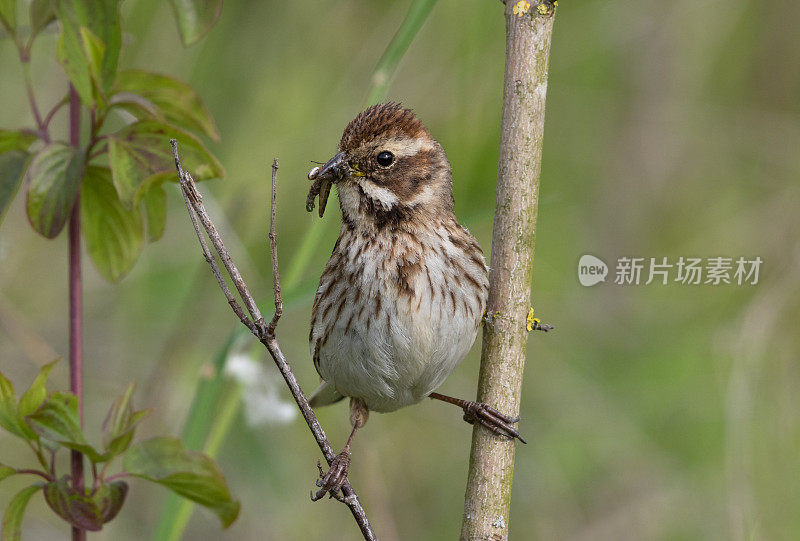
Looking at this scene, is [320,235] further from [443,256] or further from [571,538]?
[571,538]

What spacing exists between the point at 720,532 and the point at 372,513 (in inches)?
65.3

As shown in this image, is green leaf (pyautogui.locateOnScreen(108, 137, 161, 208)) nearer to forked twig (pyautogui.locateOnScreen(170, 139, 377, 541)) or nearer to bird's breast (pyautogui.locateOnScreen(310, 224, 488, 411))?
forked twig (pyautogui.locateOnScreen(170, 139, 377, 541))

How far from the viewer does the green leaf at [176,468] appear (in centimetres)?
219

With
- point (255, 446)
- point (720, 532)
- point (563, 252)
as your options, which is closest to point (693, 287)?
point (563, 252)

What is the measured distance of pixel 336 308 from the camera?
9.71 ft

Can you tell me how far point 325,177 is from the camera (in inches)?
109

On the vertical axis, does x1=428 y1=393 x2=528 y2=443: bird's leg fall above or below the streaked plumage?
below

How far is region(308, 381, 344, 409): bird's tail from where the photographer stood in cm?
350

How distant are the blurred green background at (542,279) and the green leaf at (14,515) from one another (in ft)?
6.47

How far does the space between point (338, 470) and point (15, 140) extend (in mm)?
1278

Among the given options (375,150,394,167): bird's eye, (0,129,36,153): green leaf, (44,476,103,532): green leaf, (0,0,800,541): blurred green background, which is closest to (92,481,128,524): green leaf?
(44,476,103,532): green leaf

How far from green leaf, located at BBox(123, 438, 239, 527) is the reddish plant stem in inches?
5.4

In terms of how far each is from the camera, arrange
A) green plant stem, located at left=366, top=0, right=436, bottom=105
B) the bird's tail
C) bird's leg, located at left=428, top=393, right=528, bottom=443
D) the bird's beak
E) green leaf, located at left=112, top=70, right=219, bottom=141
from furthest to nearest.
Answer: the bird's tail, the bird's beak, green plant stem, located at left=366, top=0, right=436, bottom=105, bird's leg, located at left=428, top=393, right=528, bottom=443, green leaf, located at left=112, top=70, right=219, bottom=141

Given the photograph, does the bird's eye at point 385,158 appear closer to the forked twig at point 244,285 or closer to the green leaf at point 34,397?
the forked twig at point 244,285
